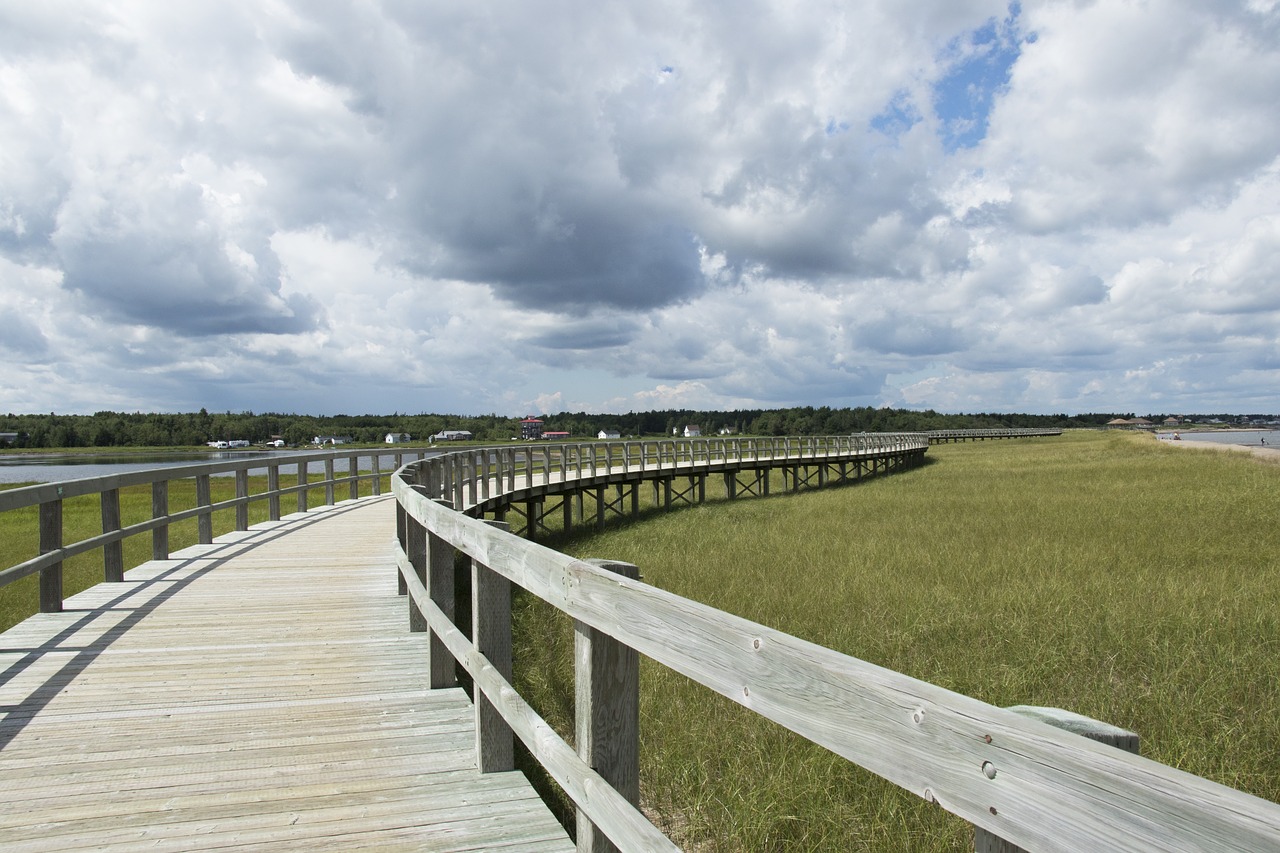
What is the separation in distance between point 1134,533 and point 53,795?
18.3 metres

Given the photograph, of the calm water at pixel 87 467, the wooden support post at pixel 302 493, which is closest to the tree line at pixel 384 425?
the calm water at pixel 87 467

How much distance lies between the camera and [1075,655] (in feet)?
26.6

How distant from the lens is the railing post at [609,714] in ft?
8.92

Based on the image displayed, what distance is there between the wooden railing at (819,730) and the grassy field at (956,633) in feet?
6.72

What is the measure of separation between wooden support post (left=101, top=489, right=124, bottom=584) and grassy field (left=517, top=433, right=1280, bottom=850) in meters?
4.35

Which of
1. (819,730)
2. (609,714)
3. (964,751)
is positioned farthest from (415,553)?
(964,751)

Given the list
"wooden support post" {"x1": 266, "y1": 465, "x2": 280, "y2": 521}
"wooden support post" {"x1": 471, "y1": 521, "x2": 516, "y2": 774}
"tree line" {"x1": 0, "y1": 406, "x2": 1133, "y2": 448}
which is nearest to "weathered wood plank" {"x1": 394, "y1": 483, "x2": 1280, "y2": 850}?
"wooden support post" {"x1": 471, "y1": 521, "x2": 516, "y2": 774}

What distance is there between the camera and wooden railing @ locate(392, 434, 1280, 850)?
1133 millimetres

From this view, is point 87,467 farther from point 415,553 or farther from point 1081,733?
point 1081,733

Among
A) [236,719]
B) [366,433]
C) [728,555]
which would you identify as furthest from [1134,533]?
[366,433]

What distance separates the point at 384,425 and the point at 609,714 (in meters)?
163

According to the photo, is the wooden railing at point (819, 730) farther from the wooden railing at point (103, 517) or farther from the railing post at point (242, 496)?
the railing post at point (242, 496)

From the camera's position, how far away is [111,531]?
8.51 meters

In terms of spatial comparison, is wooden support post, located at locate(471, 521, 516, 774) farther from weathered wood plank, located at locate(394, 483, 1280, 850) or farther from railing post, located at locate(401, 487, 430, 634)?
railing post, located at locate(401, 487, 430, 634)
